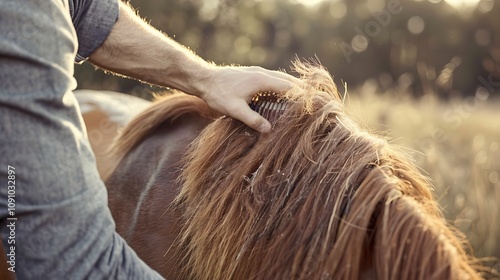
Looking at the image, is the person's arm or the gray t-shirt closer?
the gray t-shirt

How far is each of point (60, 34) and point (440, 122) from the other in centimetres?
612

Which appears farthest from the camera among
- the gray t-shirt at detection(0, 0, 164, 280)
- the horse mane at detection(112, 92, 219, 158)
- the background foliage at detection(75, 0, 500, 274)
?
the background foliage at detection(75, 0, 500, 274)

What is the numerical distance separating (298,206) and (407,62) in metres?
8.91

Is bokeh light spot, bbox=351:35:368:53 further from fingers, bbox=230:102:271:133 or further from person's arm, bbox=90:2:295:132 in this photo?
fingers, bbox=230:102:271:133

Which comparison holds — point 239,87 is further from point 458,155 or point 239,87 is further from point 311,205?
point 458,155

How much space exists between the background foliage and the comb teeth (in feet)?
0.93

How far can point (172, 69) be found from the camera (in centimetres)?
177

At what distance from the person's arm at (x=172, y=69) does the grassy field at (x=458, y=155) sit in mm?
327

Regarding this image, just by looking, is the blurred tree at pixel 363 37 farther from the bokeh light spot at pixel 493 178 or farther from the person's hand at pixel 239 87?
the person's hand at pixel 239 87

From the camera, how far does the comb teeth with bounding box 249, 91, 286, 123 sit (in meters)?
1.60

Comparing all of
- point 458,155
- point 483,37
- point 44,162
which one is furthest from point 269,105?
point 483,37

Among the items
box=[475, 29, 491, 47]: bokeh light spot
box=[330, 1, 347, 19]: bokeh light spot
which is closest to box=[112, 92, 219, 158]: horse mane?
box=[475, 29, 491, 47]: bokeh light spot

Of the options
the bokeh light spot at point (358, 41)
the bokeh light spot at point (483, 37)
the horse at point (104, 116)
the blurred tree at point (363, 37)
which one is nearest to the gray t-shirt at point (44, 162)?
the horse at point (104, 116)

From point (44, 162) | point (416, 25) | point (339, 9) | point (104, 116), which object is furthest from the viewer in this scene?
point (339, 9)
